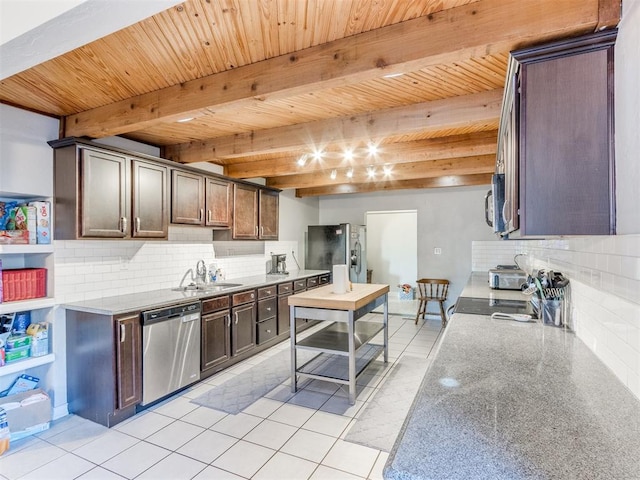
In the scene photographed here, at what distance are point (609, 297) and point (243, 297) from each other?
3.45 meters

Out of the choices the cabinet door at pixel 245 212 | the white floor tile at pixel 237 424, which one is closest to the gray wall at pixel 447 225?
the cabinet door at pixel 245 212

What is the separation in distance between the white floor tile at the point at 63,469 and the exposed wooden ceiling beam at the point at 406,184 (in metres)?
5.02

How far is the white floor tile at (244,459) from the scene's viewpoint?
7.18 feet

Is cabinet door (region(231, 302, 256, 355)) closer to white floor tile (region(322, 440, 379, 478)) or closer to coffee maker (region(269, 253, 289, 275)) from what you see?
coffee maker (region(269, 253, 289, 275))

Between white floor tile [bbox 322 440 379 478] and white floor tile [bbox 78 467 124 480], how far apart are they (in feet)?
4.26

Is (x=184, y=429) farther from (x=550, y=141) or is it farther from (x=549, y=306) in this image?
(x=550, y=141)

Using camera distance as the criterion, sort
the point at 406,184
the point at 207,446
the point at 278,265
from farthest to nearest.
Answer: the point at 406,184, the point at 278,265, the point at 207,446

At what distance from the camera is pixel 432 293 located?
6312 mm

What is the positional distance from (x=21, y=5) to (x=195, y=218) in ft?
8.91

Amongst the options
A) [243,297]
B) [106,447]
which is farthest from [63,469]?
[243,297]

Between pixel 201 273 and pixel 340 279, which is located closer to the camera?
pixel 340 279

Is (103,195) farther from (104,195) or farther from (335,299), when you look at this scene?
(335,299)

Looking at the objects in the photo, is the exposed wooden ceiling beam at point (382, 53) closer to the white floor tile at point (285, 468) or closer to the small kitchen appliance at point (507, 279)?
the white floor tile at point (285, 468)

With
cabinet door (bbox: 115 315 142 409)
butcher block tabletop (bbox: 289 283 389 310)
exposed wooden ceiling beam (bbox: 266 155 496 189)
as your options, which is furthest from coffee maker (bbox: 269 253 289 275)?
cabinet door (bbox: 115 315 142 409)
